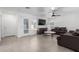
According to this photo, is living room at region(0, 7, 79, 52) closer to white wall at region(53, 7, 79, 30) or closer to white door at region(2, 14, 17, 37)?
white wall at region(53, 7, 79, 30)

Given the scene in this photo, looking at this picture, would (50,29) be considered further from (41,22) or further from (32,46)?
(32,46)

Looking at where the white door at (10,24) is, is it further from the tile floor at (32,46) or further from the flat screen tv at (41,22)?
the flat screen tv at (41,22)

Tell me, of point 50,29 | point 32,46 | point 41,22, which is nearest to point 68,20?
point 50,29

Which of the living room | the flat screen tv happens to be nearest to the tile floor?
the living room

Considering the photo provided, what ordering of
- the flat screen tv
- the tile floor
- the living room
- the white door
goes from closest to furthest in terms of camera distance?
the tile floor, the living room, the flat screen tv, the white door

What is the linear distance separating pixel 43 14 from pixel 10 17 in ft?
9.36

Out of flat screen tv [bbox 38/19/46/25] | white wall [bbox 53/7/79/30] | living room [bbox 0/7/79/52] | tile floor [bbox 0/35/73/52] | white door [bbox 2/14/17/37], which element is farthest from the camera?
white door [bbox 2/14/17/37]

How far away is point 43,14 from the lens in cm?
464

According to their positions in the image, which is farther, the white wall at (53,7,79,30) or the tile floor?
the white wall at (53,7,79,30)

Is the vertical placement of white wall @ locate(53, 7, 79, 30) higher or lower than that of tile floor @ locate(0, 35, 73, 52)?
higher

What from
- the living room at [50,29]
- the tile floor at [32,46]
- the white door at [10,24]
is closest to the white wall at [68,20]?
the living room at [50,29]
